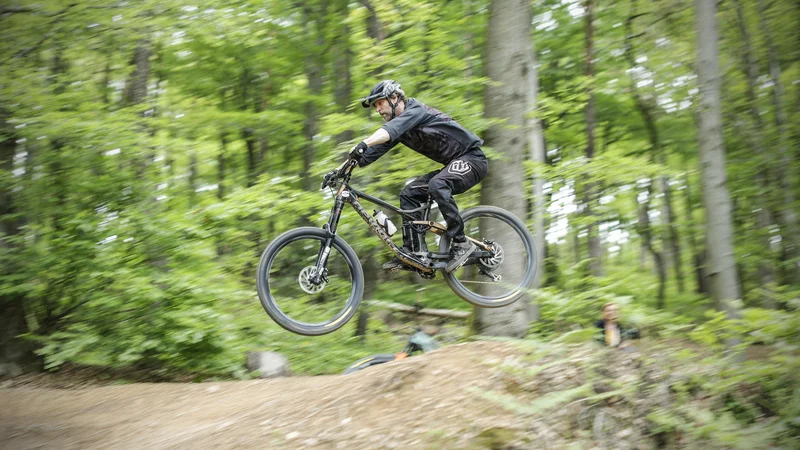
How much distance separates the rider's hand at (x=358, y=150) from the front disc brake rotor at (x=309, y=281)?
1.06m

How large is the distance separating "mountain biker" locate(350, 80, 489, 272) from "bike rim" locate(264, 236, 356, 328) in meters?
0.47

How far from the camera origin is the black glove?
17.0 ft

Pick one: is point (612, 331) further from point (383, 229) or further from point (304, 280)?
point (304, 280)

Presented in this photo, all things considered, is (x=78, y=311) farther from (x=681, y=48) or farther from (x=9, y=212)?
(x=681, y=48)

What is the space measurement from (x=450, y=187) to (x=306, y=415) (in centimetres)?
240

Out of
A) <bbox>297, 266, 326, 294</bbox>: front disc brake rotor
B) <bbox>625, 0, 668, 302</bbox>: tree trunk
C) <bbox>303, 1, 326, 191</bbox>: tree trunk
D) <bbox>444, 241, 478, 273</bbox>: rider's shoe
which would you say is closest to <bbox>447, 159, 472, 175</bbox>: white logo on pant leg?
<bbox>444, 241, 478, 273</bbox>: rider's shoe

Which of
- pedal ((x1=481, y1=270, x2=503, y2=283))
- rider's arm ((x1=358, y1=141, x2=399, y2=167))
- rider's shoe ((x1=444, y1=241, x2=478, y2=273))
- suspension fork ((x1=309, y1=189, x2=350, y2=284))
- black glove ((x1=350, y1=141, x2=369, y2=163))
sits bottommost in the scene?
pedal ((x1=481, y1=270, x2=503, y2=283))

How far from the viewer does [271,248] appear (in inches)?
208

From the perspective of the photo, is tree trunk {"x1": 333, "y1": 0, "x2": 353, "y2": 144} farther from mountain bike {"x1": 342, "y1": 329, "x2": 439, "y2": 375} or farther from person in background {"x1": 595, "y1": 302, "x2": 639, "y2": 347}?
person in background {"x1": 595, "y1": 302, "x2": 639, "y2": 347}

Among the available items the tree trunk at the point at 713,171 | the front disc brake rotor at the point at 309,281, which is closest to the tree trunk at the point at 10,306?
the front disc brake rotor at the point at 309,281

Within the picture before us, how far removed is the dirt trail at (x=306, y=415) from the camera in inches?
183

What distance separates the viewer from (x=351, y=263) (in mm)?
5680

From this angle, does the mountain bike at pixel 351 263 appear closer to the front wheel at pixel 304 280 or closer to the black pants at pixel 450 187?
the front wheel at pixel 304 280

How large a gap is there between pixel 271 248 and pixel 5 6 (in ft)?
18.3
